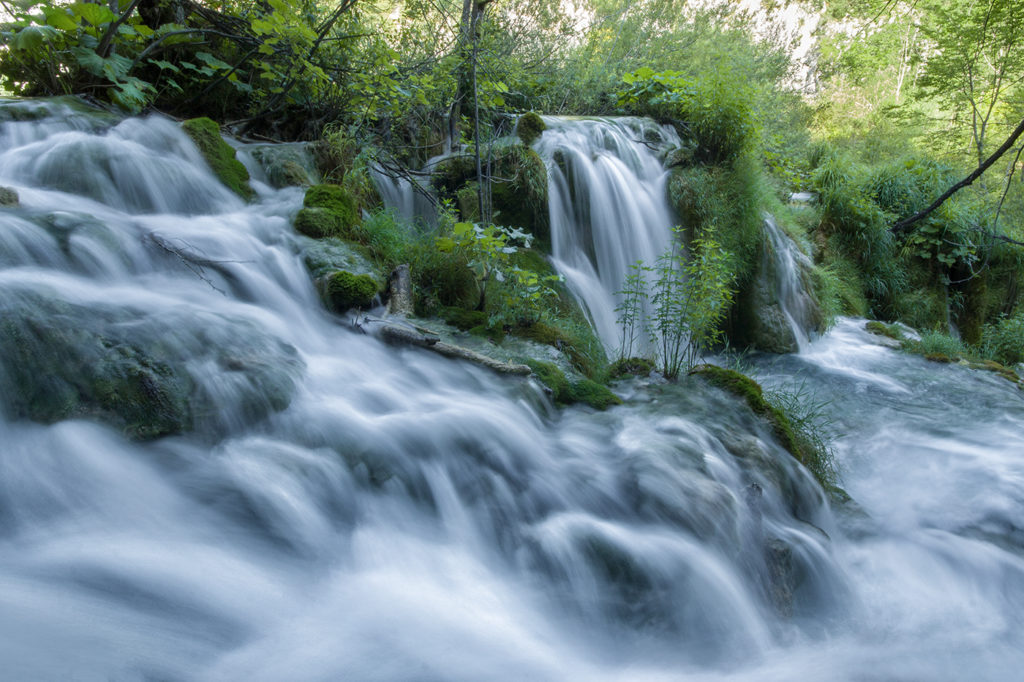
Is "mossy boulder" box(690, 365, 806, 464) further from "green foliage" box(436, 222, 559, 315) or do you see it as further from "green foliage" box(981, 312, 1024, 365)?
"green foliage" box(981, 312, 1024, 365)

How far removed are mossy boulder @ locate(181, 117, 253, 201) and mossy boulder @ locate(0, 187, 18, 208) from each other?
1507 mm

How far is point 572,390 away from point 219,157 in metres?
3.63

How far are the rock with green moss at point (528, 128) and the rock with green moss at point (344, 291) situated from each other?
3560 millimetres

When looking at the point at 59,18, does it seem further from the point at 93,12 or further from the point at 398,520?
the point at 398,520

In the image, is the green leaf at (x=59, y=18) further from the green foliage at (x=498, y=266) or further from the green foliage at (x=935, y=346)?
the green foliage at (x=935, y=346)

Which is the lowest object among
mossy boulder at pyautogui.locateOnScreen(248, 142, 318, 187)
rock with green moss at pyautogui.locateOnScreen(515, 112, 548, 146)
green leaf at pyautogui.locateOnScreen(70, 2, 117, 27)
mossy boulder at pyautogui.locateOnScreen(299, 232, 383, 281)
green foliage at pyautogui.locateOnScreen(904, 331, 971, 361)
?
green foliage at pyautogui.locateOnScreen(904, 331, 971, 361)

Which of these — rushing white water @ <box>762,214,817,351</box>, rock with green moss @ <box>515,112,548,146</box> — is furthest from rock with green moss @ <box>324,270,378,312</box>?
rushing white water @ <box>762,214,817,351</box>

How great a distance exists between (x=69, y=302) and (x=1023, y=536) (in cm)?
492

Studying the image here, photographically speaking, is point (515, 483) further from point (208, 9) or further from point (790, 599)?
point (208, 9)

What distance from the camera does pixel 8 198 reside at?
3641mm

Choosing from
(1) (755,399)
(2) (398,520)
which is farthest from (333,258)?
(1) (755,399)

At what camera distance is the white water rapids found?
1.81 meters

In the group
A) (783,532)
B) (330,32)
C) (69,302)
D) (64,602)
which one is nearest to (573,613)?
(783,532)

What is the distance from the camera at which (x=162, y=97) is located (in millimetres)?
6273
